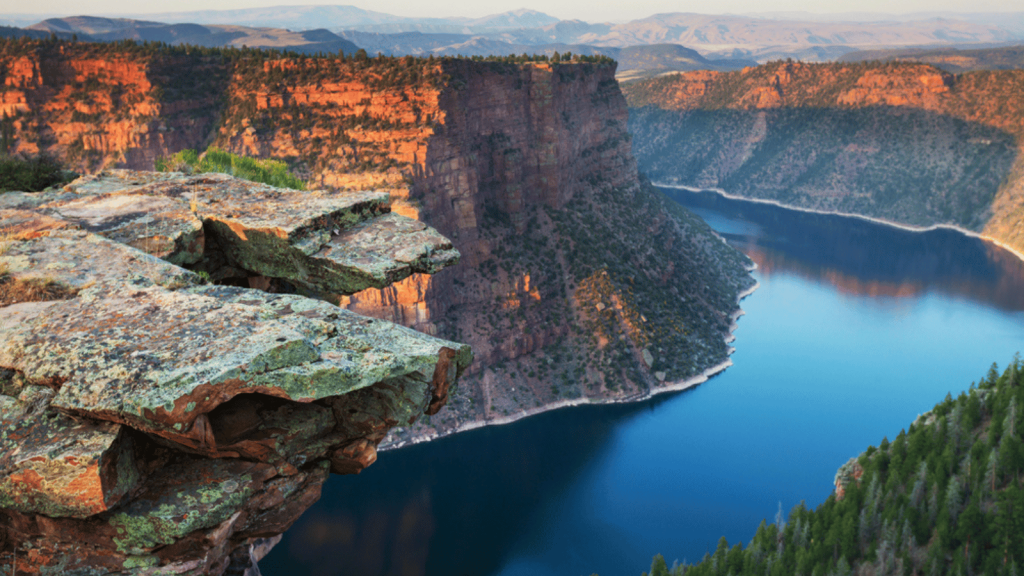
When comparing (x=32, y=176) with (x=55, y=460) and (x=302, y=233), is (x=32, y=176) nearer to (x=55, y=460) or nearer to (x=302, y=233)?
(x=302, y=233)

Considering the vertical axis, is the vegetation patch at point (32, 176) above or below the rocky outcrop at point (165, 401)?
above

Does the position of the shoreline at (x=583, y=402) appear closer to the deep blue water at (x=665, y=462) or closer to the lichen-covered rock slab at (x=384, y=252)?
the deep blue water at (x=665, y=462)

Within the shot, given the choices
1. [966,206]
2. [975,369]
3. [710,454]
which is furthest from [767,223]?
[710,454]

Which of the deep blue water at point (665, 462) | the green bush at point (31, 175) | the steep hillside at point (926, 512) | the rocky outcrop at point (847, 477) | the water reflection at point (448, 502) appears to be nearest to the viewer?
the green bush at point (31, 175)

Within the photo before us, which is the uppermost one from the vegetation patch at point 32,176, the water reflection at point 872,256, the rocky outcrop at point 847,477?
the vegetation patch at point 32,176

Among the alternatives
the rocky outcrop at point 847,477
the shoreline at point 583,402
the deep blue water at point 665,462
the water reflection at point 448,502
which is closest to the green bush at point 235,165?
the water reflection at point 448,502

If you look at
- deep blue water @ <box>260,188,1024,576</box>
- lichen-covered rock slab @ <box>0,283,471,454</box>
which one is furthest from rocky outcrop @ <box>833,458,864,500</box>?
lichen-covered rock slab @ <box>0,283,471,454</box>

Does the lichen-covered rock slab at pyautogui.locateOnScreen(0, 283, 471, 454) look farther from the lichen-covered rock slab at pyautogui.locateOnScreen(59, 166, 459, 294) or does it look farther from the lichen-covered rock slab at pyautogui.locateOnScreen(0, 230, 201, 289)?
the lichen-covered rock slab at pyautogui.locateOnScreen(59, 166, 459, 294)

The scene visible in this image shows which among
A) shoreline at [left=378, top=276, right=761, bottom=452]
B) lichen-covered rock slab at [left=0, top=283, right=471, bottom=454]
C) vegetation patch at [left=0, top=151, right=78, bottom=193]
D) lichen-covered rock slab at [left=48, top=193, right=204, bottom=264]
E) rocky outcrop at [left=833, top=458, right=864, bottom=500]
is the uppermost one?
vegetation patch at [left=0, top=151, right=78, bottom=193]
